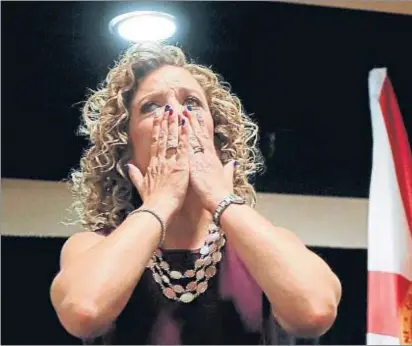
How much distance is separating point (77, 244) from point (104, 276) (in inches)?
3.6

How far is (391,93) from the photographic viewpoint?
1.16 m

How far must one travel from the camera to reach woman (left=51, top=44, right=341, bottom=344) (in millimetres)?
950

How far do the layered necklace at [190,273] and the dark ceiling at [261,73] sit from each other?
0.12 m

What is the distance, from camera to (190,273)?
1003mm

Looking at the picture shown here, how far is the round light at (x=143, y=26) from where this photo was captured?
1085 millimetres

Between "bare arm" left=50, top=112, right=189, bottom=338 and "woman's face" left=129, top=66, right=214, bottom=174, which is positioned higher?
"woman's face" left=129, top=66, right=214, bottom=174

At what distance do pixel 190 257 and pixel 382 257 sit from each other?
30cm

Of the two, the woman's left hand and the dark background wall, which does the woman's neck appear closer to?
the woman's left hand

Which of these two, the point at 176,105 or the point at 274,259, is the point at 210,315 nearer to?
the point at 274,259

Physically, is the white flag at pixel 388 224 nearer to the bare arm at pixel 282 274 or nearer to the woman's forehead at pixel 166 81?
the bare arm at pixel 282 274

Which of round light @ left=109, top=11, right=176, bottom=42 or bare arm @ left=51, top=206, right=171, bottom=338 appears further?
round light @ left=109, top=11, right=176, bottom=42

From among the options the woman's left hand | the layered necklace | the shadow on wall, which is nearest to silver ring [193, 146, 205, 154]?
the woman's left hand

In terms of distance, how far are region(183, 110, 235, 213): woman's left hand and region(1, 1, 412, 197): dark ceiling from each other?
8cm

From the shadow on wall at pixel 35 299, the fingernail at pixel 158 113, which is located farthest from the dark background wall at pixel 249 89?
the fingernail at pixel 158 113
